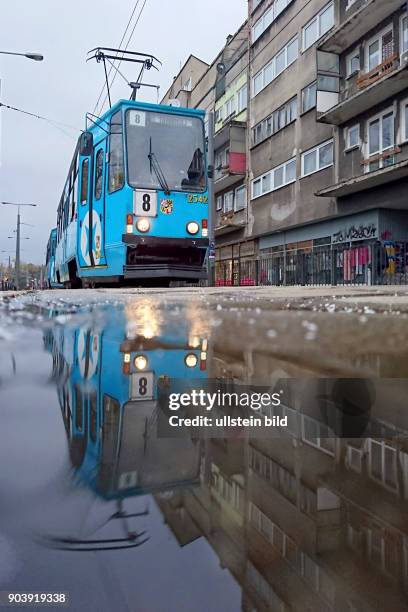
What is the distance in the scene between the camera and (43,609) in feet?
1.46

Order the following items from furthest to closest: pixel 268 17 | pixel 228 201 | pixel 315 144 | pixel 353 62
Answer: pixel 228 201
pixel 268 17
pixel 315 144
pixel 353 62

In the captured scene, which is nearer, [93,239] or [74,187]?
[93,239]

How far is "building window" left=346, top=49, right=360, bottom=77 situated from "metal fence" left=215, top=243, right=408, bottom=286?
6.02 metres

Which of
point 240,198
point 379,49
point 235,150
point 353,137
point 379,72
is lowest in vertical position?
point 240,198

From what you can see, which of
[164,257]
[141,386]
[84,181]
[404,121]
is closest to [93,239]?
[84,181]

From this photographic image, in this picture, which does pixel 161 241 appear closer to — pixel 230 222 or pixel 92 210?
pixel 92 210

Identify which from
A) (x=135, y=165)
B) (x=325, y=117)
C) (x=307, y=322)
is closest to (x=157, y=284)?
(x=135, y=165)

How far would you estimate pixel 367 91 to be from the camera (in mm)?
A: 14875

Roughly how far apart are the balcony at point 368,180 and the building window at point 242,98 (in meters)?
10.0

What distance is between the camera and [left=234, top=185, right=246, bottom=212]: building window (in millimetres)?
24969

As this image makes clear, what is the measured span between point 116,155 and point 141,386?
7954 millimetres

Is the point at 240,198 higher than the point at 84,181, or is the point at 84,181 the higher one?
the point at 240,198

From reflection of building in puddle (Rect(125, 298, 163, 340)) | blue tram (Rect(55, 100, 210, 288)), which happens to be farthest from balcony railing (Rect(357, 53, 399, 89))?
reflection of building in puddle (Rect(125, 298, 163, 340))

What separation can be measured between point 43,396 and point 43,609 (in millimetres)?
433
